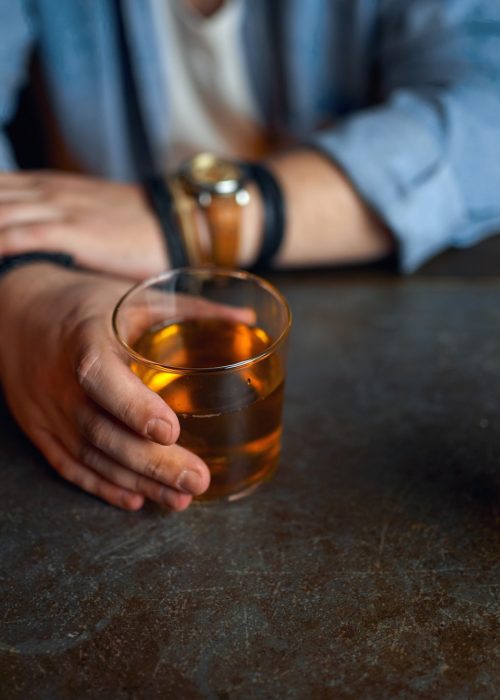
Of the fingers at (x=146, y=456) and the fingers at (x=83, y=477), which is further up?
the fingers at (x=146, y=456)

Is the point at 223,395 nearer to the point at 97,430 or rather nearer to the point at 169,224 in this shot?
the point at 97,430

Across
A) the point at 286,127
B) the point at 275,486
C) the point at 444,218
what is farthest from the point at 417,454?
the point at 286,127

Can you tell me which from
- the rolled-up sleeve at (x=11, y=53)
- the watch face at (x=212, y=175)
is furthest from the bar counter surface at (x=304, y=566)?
the rolled-up sleeve at (x=11, y=53)

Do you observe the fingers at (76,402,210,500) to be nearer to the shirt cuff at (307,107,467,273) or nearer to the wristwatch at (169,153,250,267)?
the wristwatch at (169,153,250,267)

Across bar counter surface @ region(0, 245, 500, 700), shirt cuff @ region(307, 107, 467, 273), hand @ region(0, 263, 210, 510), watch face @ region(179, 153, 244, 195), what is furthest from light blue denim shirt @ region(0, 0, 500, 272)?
hand @ region(0, 263, 210, 510)

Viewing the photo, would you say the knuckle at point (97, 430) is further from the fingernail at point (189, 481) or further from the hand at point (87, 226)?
the hand at point (87, 226)

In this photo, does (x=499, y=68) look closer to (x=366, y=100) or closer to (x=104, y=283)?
(x=366, y=100)
